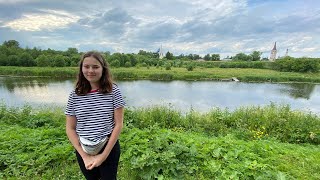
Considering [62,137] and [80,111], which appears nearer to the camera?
[80,111]

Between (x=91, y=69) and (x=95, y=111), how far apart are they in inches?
14.7

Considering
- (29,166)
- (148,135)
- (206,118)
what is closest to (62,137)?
Answer: (29,166)

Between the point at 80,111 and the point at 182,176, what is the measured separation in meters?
1.72

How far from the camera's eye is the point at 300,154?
4184mm

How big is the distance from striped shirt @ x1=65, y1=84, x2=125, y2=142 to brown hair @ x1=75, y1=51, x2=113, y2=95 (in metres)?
0.04

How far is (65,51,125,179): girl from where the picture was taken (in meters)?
2.04

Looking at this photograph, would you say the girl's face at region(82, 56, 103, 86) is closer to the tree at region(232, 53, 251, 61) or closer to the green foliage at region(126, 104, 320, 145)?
the green foliage at region(126, 104, 320, 145)

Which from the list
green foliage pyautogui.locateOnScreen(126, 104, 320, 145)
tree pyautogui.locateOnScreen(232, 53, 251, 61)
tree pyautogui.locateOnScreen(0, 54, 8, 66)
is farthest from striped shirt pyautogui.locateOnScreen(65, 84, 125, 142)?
tree pyautogui.locateOnScreen(232, 53, 251, 61)

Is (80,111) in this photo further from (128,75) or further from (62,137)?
(128,75)

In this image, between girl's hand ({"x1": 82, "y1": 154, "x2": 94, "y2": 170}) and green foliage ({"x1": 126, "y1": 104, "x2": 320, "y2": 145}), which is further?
green foliage ({"x1": 126, "y1": 104, "x2": 320, "y2": 145})

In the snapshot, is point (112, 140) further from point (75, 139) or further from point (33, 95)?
point (33, 95)

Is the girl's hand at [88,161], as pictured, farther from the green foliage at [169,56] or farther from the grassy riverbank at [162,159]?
the green foliage at [169,56]

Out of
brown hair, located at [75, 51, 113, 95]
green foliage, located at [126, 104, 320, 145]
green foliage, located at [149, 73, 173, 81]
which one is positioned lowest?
green foliage, located at [149, 73, 173, 81]

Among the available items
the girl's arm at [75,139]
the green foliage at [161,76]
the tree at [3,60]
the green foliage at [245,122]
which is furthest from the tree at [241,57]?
the girl's arm at [75,139]
